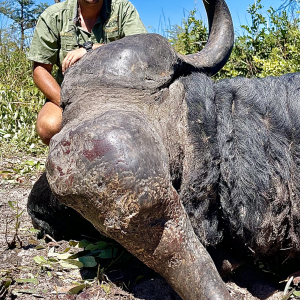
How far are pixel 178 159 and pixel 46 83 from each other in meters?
2.09

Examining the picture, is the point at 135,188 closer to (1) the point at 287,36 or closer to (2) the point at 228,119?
(2) the point at 228,119

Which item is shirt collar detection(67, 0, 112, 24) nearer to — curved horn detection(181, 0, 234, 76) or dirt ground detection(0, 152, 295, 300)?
curved horn detection(181, 0, 234, 76)

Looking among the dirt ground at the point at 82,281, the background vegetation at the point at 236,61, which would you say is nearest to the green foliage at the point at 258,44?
the background vegetation at the point at 236,61

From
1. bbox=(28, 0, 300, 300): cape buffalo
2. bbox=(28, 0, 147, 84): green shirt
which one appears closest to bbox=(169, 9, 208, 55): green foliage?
bbox=(28, 0, 147, 84): green shirt

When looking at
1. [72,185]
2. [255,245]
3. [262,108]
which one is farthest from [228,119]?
[72,185]

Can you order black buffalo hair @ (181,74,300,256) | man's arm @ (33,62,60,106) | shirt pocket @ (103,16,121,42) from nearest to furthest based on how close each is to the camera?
black buffalo hair @ (181,74,300,256) < man's arm @ (33,62,60,106) < shirt pocket @ (103,16,121,42)

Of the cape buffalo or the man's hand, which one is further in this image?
the man's hand

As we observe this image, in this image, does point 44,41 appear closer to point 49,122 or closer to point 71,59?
point 49,122

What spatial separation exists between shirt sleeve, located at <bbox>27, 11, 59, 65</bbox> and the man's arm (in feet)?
0.26

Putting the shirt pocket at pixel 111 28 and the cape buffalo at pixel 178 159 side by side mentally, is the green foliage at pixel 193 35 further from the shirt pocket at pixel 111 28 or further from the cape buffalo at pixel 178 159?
the cape buffalo at pixel 178 159

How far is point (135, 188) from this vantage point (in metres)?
1.52

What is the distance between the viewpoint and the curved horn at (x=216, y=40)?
7.75 feet

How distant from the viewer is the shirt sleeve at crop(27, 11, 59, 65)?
367 centimetres

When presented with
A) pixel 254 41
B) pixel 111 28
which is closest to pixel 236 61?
pixel 254 41
